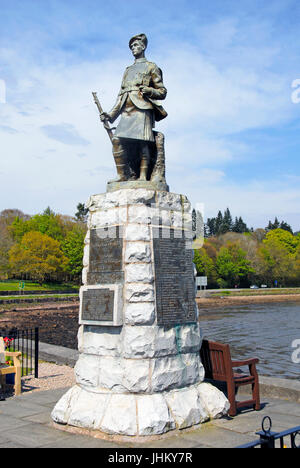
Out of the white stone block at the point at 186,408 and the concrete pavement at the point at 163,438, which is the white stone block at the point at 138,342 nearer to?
the white stone block at the point at 186,408

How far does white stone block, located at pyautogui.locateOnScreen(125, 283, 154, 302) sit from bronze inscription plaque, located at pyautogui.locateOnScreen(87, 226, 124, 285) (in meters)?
0.23

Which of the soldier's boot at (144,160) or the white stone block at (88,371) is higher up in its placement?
the soldier's boot at (144,160)

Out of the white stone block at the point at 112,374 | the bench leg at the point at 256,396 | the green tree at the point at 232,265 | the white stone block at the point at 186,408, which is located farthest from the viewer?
the green tree at the point at 232,265

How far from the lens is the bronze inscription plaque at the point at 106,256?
6.52m

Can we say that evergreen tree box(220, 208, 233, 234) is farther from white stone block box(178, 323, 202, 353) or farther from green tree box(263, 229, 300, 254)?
white stone block box(178, 323, 202, 353)

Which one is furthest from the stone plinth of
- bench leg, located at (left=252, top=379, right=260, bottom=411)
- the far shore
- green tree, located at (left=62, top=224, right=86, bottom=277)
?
green tree, located at (left=62, top=224, right=86, bottom=277)

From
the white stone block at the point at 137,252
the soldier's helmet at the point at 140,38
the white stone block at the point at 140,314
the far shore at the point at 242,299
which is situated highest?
Result: the soldier's helmet at the point at 140,38

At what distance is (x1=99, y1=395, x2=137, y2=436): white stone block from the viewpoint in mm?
5747

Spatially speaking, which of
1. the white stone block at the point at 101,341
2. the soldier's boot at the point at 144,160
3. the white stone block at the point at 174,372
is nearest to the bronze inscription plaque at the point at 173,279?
the white stone block at the point at 174,372

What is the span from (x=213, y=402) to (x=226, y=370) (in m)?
0.54

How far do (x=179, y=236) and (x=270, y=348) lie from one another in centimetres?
1537

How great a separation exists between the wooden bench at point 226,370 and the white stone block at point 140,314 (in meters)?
1.42
